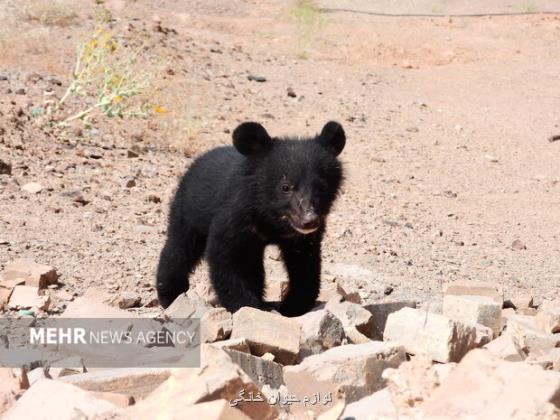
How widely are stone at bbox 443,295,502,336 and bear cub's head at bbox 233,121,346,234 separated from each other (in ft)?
3.06

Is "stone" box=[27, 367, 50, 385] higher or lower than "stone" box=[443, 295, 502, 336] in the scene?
lower

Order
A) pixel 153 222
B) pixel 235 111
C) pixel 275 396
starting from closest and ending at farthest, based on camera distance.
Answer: pixel 275 396, pixel 153 222, pixel 235 111

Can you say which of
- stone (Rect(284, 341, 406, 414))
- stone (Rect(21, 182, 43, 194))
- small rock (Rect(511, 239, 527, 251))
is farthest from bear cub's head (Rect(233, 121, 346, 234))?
small rock (Rect(511, 239, 527, 251))

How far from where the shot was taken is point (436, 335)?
4.95 metres

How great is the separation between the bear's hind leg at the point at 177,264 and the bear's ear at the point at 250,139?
0.91 metres

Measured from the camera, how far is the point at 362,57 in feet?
62.4

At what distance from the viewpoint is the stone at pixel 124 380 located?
427cm

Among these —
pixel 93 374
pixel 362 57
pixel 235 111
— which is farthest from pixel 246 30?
pixel 93 374

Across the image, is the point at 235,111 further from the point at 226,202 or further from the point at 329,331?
the point at 329,331

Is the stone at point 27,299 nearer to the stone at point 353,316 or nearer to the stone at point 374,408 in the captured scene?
the stone at point 353,316

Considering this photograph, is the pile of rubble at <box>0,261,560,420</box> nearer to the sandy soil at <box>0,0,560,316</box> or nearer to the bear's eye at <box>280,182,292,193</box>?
the bear's eye at <box>280,182,292,193</box>

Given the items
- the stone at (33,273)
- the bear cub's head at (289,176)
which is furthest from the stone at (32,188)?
the bear cub's head at (289,176)

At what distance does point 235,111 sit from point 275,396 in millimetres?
9652

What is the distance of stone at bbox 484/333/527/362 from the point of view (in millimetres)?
4906
